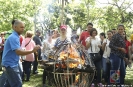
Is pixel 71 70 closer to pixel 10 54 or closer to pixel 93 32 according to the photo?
pixel 10 54

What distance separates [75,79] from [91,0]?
32.2 metres

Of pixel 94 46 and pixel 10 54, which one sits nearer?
pixel 10 54

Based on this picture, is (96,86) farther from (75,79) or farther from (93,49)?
(75,79)

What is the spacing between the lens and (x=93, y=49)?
756cm

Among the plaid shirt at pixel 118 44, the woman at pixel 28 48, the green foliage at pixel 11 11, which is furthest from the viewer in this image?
the green foliage at pixel 11 11

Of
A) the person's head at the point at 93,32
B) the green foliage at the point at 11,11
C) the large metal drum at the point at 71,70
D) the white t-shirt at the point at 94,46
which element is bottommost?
the large metal drum at the point at 71,70

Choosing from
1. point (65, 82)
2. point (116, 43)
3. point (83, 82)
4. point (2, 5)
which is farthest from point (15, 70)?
point (2, 5)

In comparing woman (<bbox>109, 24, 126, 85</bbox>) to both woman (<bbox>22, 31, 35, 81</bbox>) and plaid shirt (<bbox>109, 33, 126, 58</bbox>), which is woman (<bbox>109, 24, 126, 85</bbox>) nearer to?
plaid shirt (<bbox>109, 33, 126, 58</bbox>)

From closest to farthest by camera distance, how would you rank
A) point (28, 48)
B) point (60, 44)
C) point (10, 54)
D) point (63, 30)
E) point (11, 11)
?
point (10, 54) < point (60, 44) < point (63, 30) < point (28, 48) < point (11, 11)

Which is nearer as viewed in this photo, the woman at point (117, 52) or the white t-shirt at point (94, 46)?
the woman at point (117, 52)

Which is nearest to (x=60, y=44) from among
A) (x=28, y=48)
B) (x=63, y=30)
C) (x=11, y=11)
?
(x=63, y=30)

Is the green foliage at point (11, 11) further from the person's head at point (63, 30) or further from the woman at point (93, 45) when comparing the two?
the person's head at point (63, 30)

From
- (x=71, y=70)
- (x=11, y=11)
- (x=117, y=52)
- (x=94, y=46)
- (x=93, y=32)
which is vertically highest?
(x=11, y=11)

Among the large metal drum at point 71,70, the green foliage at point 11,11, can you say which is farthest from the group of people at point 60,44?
the green foliage at point 11,11
